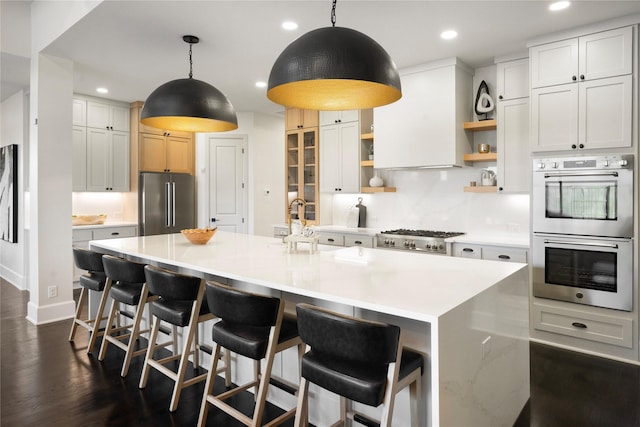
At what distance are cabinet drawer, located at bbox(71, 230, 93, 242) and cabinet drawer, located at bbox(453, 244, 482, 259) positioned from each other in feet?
15.8

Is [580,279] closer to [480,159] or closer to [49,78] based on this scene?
[480,159]

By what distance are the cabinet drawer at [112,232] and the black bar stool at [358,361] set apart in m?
4.94

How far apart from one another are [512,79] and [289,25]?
7.54ft

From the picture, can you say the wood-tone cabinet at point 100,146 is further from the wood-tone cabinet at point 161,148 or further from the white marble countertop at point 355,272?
the white marble countertop at point 355,272

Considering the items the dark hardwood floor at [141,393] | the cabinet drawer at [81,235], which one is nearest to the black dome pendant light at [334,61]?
the dark hardwood floor at [141,393]

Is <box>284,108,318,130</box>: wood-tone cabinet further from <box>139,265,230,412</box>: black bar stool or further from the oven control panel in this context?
<box>139,265,230,412</box>: black bar stool

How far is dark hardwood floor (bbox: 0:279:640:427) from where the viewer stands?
241 cm

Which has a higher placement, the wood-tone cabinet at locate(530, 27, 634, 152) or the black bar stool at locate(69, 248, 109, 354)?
the wood-tone cabinet at locate(530, 27, 634, 152)

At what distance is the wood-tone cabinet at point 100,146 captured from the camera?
585 cm

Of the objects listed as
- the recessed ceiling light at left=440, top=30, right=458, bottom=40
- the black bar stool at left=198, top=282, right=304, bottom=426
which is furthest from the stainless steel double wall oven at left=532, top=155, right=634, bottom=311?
the black bar stool at left=198, top=282, right=304, bottom=426

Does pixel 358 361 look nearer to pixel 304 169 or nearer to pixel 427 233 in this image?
pixel 427 233

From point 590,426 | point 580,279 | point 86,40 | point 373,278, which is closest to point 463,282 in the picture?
point 373,278

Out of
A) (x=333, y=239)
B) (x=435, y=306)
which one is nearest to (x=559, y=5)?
(x=435, y=306)

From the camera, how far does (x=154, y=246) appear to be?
11.3 ft
